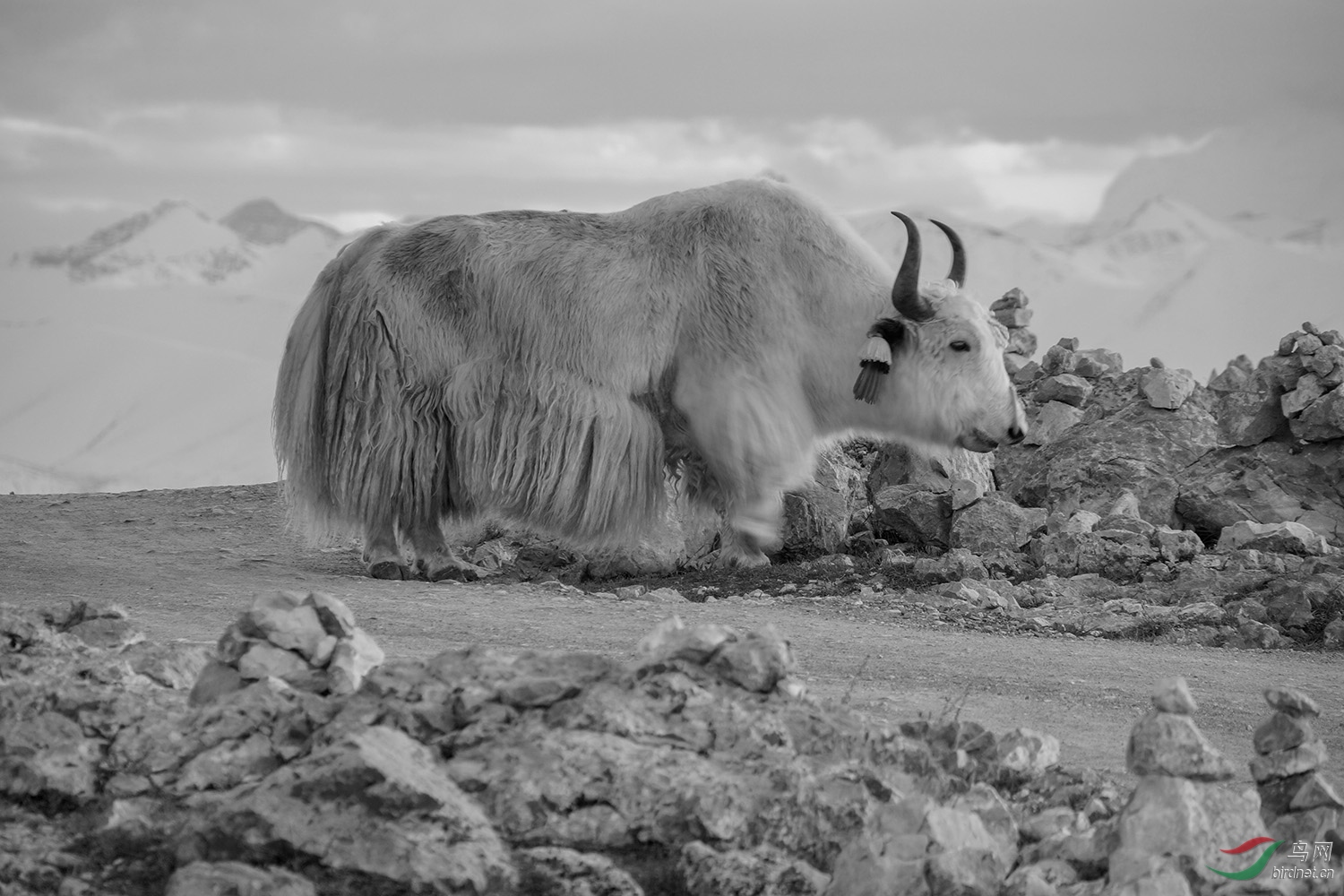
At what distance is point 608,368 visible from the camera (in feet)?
29.2

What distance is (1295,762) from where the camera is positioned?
13.6ft

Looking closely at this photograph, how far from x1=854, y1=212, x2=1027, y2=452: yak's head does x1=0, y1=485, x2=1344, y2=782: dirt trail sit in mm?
1539

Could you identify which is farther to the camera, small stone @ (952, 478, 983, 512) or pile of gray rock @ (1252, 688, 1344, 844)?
small stone @ (952, 478, 983, 512)

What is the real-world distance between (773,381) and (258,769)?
5.49 meters

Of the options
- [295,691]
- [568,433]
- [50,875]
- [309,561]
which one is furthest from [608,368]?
[50,875]

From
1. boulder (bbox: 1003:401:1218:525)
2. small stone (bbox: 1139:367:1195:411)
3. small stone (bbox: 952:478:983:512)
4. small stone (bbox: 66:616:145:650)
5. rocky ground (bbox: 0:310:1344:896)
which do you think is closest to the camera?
rocky ground (bbox: 0:310:1344:896)

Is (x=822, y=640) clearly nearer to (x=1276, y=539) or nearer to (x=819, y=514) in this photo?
(x=819, y=514)

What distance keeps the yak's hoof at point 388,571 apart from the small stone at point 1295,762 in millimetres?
5839

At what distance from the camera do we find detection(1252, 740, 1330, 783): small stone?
4.15 m

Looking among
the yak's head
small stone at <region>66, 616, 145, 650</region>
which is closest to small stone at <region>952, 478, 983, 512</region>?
the yak's head

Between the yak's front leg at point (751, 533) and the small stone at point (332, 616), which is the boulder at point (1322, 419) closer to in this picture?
the yak's front leg at point (751, 533)

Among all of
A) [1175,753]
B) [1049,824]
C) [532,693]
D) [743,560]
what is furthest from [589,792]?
[743,560]

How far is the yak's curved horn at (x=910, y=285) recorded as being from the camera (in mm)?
8828

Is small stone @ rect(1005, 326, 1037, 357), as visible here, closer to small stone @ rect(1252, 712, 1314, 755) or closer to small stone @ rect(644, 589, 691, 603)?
small stone @ rect(644, 589, 691, 603)
